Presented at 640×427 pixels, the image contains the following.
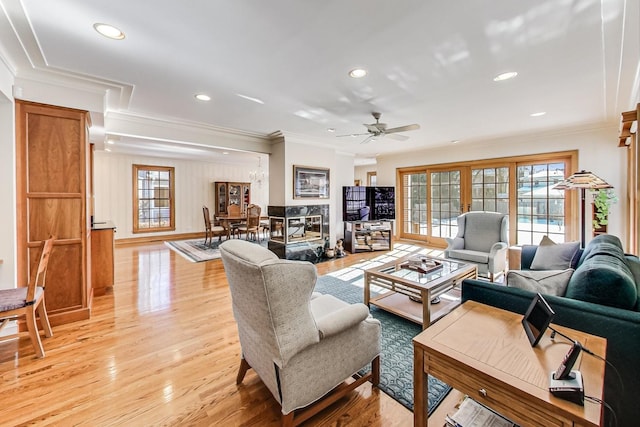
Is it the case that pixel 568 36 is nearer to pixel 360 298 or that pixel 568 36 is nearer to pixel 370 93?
pixel 370 93

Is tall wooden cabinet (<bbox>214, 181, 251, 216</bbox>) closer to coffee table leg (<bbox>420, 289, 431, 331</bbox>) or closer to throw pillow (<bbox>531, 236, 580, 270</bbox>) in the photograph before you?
coffee table leg (<bbox>420, 289, 431, 331</bbox>)

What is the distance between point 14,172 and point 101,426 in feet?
7.93

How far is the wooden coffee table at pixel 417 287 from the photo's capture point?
2502 mm

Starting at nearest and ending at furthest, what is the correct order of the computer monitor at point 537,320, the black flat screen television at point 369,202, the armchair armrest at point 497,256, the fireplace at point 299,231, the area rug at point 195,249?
1. the computer monitor at point 537,320
2. the armchair armrest at point 497,256
3. the fireplace at point 299,231
4. the area rug at point 195,249
5. the black flat screen television at point 369,202

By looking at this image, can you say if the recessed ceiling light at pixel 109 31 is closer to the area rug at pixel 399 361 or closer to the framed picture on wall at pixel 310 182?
the area rug at pixel 399 361

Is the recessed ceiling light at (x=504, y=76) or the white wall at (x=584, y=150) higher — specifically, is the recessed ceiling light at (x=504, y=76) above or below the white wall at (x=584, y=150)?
above

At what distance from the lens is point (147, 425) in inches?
61.8

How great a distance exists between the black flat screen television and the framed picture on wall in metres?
0.78

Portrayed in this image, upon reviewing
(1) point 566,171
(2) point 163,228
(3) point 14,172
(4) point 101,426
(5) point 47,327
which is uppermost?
(1) point 566,171

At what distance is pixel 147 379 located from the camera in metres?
1.96

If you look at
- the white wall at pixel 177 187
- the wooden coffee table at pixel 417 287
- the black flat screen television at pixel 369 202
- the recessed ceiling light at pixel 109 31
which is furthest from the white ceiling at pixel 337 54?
the white wall at pixel 177 187

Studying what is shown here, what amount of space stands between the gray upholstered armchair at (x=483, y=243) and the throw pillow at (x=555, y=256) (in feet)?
3.22

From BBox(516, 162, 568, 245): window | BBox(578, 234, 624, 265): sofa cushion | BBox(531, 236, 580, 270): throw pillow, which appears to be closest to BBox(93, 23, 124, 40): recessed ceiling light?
BBox(578, 234, 624, 265): sofa cushion

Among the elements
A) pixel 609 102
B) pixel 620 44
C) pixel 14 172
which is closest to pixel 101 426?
A: pixel 14 172
